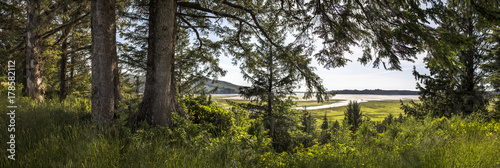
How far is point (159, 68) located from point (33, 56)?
7547 mm

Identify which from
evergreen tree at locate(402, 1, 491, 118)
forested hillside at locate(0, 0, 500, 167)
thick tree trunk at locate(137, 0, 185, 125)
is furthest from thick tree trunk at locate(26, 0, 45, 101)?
evergreen tree at locate(402, 1, 491, 118)

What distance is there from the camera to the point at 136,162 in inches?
86.7

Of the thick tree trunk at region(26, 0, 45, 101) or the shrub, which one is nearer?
the shrub

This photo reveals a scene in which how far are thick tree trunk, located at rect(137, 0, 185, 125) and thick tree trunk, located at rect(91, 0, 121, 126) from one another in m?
0.66

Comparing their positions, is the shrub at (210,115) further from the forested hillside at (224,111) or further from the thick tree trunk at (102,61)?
the thick tree trunk at (102,61)

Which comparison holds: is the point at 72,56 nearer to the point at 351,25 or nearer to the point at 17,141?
the point at 17,141

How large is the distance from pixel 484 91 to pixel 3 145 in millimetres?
21540

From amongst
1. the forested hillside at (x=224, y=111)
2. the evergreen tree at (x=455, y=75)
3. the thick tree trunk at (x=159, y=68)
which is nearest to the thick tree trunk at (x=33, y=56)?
the forested hillside at (x=224, y=111)

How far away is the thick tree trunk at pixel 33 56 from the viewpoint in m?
7.63

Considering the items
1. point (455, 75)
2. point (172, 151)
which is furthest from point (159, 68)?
point (455, 75)

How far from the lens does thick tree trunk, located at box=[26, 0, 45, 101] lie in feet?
25.0

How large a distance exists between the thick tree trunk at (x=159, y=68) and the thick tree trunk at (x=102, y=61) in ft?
2.16

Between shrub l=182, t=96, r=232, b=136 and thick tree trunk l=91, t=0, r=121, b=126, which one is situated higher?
thick tree trunk l=91, t=0, r=121, b=126

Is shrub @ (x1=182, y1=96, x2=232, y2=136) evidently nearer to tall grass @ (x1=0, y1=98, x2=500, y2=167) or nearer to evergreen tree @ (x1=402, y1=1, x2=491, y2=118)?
tall grass @ (x1=0, y1=98, x2=500, y2=167)
